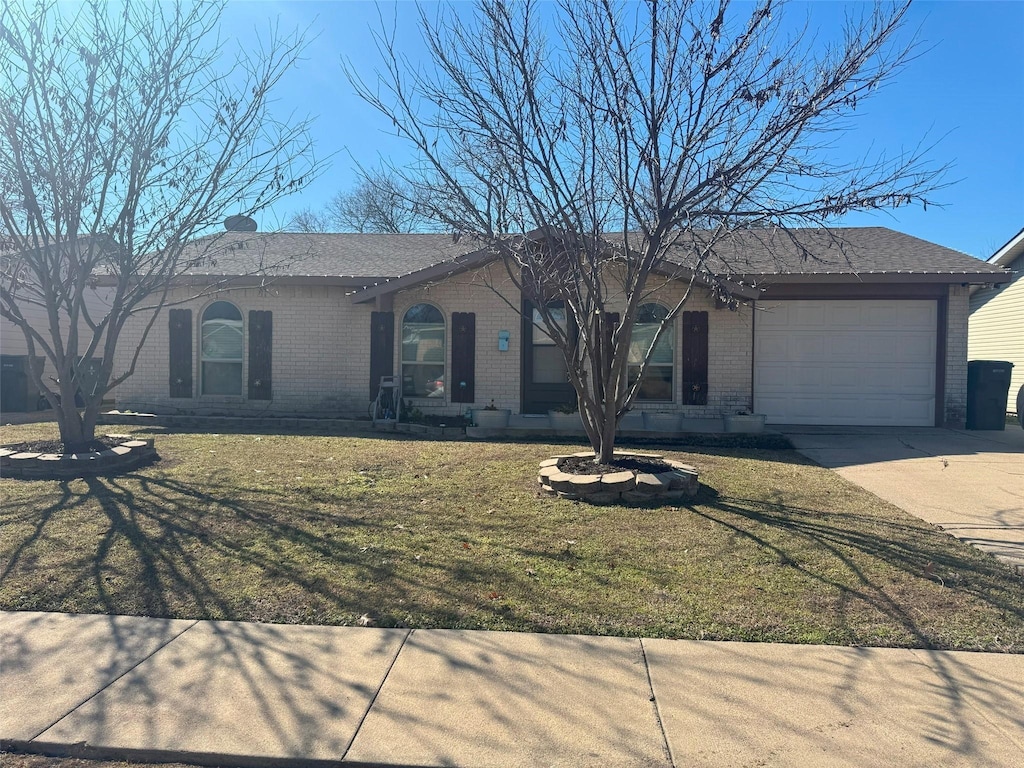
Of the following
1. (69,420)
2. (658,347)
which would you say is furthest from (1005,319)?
(69,420)

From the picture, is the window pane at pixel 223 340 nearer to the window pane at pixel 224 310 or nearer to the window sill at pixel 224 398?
the window pane at pixel 224 310

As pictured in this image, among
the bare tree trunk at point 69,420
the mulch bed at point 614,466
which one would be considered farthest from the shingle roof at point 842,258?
the bare tree trunk at point 69,420

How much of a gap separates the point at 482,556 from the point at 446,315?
8.11 m

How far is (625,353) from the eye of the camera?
7156 millimetres

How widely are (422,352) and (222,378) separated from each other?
4.06 m

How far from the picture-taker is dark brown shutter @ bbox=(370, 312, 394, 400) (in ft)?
42.0

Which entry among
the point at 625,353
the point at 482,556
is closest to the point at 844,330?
the point at 625,353

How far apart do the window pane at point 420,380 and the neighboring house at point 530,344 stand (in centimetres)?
3

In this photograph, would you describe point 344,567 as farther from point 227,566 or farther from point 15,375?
point 15,375

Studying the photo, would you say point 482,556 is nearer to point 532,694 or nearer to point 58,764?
point 532,694

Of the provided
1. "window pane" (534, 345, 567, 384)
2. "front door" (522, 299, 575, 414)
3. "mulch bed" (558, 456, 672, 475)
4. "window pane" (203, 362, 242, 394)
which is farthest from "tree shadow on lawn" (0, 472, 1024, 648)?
"window pane" (203, 362, 242, 394)

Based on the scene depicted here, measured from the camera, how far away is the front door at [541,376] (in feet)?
41.4

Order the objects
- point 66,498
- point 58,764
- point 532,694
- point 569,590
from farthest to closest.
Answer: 1. point 66,498
2. point 569,590
3. point 532,694
4. point 58,764

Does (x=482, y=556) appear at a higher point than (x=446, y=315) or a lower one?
lower
